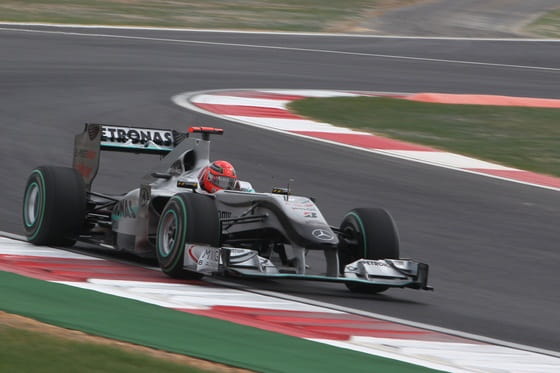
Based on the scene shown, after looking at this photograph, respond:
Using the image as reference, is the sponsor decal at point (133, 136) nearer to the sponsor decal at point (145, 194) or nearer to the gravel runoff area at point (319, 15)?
the sponsor decal at point (145, 194)

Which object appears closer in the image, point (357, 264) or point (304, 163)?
point (357, 264)

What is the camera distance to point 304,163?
1493 centimetres

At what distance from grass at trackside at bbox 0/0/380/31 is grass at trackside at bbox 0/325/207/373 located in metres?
25.6

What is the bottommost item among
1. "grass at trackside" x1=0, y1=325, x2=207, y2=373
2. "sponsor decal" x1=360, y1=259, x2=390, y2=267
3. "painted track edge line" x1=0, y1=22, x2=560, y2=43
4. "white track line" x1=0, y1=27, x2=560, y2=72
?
"grass at trackside" x1=0, y1=325, x2=207, y2=373

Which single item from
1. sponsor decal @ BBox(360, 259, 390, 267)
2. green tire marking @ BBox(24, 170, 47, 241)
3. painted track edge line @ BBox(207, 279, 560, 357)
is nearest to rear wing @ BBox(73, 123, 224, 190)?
green tire marking @ BBox(24, 170, 47, 241)

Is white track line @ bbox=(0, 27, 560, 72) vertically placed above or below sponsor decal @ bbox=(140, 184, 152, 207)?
above

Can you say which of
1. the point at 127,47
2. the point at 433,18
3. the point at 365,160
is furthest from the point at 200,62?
the point at 433,18

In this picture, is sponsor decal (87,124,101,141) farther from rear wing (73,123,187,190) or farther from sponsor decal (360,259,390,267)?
sponsor decal (360,259,390,267)

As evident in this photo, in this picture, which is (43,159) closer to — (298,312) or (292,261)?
(292,261)

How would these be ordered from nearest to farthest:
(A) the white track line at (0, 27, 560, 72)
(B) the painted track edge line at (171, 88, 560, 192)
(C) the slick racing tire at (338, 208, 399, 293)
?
(C) the slick racing tire at (338, 208, 399, 293) → (B) the painted track edge line at (171, 88, 560, 192) → (A) the white track line at (0, 27, 560, 72)

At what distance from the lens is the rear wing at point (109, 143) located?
1072 centimetres

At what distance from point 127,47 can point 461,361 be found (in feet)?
69.5

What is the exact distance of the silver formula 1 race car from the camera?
8.67 metres

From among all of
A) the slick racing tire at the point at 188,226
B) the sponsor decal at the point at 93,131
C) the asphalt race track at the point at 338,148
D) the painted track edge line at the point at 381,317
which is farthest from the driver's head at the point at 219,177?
the sponsor decal at the point at 93,131
